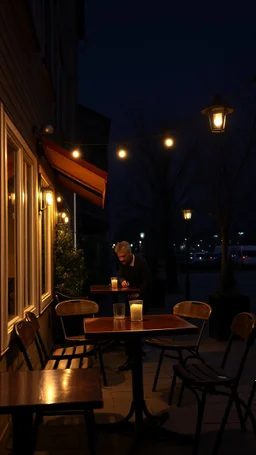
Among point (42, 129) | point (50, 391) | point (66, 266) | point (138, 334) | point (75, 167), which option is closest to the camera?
point (50, 391)

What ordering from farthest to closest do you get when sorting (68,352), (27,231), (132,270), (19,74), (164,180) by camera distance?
(164,180) → (132,270) → (27,231) → (68,352) → (19,74)

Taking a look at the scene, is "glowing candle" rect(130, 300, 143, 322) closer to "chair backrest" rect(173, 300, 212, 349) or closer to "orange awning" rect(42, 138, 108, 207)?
"chair backrest" rect(173, 300, 212, 349)

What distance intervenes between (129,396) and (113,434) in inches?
44.5

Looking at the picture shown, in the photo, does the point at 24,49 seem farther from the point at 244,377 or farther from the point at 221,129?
the point at 244,377

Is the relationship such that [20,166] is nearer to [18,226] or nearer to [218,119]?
[18,226]

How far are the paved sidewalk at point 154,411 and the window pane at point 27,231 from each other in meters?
1.43

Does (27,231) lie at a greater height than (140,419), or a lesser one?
greater

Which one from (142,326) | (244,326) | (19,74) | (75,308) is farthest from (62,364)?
(19,74)

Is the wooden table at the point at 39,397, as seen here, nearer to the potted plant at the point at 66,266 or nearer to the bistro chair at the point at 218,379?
the bistro chair at the point at 218,379

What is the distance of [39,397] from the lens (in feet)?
9.36

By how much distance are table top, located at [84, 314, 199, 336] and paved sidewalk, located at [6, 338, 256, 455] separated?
94 cm

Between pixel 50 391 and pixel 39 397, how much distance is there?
0.40 feet

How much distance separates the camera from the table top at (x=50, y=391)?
2.74m

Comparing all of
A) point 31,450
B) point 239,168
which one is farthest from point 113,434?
point 239,168
